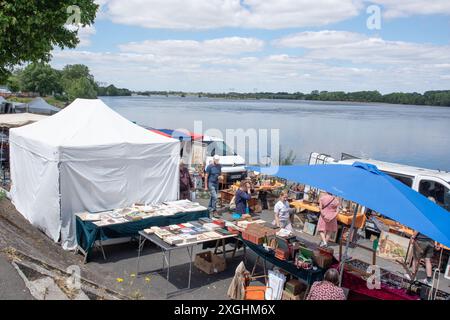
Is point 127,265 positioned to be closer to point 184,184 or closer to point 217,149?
point 184,184

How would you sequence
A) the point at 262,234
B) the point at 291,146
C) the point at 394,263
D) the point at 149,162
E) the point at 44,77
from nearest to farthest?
the point at 262,234, the point at 394,263, the point at 149,162, the point at 291,146, the point at 44,77

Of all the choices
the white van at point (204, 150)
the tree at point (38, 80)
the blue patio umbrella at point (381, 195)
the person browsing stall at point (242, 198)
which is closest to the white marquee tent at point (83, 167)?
the person browsing stall at point (242, 198)

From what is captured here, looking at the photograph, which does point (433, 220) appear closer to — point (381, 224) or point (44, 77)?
point (381, 224)

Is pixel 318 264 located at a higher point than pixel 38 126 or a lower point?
lower

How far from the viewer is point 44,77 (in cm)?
8538

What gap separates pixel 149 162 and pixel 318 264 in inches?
205

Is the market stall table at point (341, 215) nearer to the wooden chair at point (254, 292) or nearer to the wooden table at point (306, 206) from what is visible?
the wooden table at point (306, 206)

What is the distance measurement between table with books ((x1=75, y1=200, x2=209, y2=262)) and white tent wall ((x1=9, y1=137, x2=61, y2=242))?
732 millimetres

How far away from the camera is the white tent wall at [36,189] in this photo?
8.72 metres

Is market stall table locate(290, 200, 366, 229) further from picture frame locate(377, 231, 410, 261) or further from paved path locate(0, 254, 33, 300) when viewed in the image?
paved path locate(0, 254, 33, 300)

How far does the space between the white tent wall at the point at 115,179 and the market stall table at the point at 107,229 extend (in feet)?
1.60

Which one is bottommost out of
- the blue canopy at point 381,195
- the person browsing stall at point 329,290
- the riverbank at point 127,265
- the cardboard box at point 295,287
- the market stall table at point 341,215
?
the riverbank at point 127,265

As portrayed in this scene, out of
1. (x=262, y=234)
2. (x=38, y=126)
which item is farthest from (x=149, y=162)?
(x=262, y=234)
